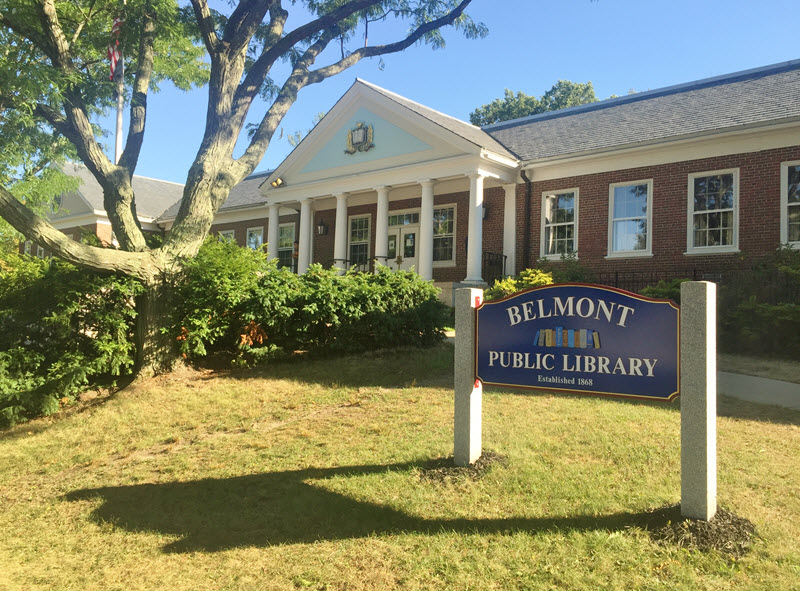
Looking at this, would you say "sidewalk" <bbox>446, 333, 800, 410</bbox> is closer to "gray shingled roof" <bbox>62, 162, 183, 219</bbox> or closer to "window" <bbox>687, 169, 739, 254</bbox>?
"window" <bbox>687, 169, 739, 254</bbox>

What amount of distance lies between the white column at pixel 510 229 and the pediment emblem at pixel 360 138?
4.62m

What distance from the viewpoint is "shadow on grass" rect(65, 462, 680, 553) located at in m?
4.16

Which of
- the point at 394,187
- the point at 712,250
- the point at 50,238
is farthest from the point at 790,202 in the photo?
the point at 50,238

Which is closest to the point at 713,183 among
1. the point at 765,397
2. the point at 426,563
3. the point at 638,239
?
the point at 638,239

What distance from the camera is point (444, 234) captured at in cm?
1900

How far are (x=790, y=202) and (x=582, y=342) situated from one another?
10987mm

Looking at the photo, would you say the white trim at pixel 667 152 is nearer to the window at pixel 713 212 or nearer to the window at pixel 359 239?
the window at pixel 713 212

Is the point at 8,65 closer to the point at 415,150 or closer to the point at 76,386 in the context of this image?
the point at 76,386

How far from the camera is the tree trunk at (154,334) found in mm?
9219

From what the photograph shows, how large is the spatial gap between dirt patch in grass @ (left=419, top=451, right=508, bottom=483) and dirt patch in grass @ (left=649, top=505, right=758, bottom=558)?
1.49m

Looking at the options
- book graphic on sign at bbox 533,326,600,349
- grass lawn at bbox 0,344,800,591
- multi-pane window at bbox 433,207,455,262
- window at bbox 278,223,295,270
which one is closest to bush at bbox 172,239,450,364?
grass lawn at bbox 0,344,800,591

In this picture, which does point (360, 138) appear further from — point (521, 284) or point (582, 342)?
point (582, 342)

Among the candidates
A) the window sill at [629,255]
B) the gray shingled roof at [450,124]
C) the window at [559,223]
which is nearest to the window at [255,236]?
the gray shingled roof at [450,124]

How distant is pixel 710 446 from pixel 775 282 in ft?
28.6
